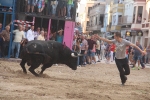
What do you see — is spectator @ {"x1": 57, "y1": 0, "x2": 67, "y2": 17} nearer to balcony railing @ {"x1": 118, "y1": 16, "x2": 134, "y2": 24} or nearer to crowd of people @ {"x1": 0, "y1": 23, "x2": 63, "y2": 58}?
crowd of people @ {"x1": 0, "y1": 23, "x2": 63, "y2": 58}

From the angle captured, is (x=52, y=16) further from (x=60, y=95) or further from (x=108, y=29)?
(x=108, y=29)

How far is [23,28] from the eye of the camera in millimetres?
19594

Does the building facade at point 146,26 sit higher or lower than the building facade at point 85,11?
lower

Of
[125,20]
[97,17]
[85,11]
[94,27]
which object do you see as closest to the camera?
[125,20]

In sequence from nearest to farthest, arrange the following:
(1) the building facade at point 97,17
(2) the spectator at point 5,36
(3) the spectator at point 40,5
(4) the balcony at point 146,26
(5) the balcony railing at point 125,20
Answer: (2) the spectator at point 5,36 < (3) the spectator at point 40,5 < (4) the balcony at point 146,26 < (5) the balcony railing at point 125,20 < (1) the building facade at point 97,17

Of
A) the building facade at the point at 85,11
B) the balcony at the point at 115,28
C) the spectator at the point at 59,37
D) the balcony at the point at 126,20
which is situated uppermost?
the building facade at the point at 85,11

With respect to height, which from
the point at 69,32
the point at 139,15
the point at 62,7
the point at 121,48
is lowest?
the point at 121,48

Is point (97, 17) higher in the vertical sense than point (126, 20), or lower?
higher

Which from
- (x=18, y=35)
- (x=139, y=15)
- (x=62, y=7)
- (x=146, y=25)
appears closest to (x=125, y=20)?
(x=139, y=15)

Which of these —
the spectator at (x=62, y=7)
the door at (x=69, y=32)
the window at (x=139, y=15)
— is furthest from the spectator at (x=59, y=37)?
the window at (x=139, y=15)

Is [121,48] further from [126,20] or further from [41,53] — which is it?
[126,20]

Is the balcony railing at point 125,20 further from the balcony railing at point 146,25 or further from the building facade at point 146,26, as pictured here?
the balcony railing at point 146,25

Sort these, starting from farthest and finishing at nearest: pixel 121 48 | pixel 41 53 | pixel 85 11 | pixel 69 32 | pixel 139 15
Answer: pixel 85 11
pixel 139 15
pixel 69 32
pixel 41 53
pixel 121 48

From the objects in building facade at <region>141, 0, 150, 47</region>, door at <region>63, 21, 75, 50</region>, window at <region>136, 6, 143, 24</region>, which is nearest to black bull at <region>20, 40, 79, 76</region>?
door at <region>63, 21, 75, 50</region>
